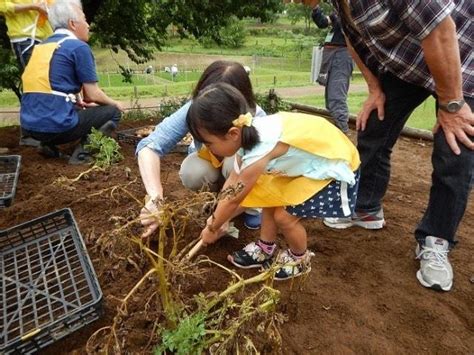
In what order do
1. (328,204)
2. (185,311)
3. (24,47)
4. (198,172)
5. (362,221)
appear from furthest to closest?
(24,47) → (362,221) → (198,172) → (328,204) → (185,311)

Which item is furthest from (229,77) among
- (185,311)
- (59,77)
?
(59,77)

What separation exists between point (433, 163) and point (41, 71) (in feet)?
9.14

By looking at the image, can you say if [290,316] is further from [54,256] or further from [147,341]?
[54,256]

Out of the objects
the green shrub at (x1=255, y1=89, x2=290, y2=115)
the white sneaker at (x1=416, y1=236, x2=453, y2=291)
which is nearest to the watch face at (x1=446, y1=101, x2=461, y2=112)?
the white sneaker at (x1=416, y1=236, x2=453, y2=291)

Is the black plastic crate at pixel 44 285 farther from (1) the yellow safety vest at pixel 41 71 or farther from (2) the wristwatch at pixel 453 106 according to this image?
(2) the wristwatch at pixel 453 106

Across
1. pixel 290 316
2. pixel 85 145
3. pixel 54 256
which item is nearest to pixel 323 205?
pixel 290 316

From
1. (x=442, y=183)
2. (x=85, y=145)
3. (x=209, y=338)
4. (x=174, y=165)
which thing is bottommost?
(x=174, y=165)

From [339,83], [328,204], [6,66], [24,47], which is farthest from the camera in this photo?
[6,66]

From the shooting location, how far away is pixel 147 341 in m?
1.41

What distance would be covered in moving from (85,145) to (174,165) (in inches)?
28.7

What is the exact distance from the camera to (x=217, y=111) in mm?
1539

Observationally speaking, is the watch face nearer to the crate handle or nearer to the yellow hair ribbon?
the yellow hair ribbon

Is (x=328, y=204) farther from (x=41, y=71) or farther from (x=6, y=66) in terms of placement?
(x=6, y=66)

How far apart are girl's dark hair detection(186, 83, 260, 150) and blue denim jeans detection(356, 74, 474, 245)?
92cm
